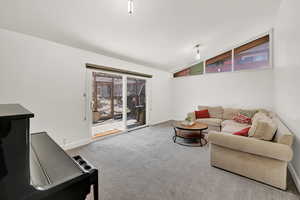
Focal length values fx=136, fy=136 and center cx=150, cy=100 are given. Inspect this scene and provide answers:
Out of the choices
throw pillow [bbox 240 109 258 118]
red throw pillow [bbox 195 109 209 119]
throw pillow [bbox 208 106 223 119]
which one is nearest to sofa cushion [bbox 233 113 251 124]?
throw pillow [bbox 240 109 258 118]

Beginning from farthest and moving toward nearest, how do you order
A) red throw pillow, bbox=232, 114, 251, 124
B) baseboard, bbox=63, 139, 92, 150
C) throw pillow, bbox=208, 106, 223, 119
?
throw pillow, bbox=208, 106, 223, 119 → red throw pillow, bbox=232, 114, 251, 124 → baseboard, bbox=63, 139, 92, 150

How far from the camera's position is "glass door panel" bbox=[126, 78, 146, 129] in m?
4.66

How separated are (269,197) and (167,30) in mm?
3265

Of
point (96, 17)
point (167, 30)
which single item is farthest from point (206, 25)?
point (96, 17)

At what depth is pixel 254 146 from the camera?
1863 millimetres

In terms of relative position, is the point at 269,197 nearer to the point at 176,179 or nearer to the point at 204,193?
the point at 204,193

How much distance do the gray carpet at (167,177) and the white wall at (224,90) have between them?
276cm

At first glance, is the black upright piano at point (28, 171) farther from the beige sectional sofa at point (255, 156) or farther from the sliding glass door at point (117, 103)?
the sliding glass door at point (117, 103)

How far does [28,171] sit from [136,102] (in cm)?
433

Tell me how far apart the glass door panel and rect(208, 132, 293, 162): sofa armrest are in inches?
119

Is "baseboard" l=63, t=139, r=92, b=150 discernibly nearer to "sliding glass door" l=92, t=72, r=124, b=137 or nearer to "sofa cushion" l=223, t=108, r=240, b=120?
"sliding glass door" l=92, t=72, r=124, b=137

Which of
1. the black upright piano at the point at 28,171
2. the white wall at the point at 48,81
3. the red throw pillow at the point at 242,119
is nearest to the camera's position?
the black upright piano at the point at 28,171

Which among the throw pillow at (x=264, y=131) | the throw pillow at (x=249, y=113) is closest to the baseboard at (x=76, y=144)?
the throw pillow at (x=264, y=131)

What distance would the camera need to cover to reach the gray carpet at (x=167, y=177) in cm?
167
